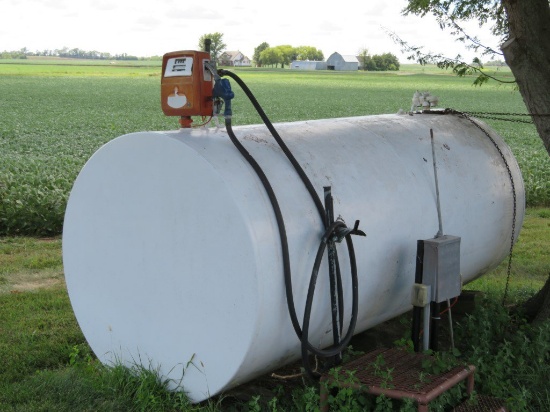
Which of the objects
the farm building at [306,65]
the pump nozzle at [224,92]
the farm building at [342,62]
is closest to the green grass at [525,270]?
the pump nozzle at [224,92]

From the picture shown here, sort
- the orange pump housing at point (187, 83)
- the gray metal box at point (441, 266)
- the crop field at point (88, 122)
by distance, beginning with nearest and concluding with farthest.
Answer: the orange pump housing at point (187, 83)
the gray metal box at point (441, 266)
the crop field at point (88, 122)

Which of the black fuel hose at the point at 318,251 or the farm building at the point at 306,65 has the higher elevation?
the black fuel hose at the point at 318,251

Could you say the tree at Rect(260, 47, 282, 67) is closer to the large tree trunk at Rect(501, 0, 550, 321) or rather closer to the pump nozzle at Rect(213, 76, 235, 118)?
the large tree trunk at Rect(501, 0, 550, 321)

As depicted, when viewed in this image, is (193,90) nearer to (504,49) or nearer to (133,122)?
(504,49)

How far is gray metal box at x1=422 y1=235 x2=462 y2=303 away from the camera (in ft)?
13.5

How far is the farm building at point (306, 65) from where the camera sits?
4550 inches

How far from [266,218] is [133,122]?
2741 centimetres

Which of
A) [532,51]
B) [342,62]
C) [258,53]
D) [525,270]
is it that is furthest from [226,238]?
[342,62]

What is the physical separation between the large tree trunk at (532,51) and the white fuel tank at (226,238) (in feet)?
3.31

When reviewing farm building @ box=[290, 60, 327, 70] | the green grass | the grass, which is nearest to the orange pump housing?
the grass

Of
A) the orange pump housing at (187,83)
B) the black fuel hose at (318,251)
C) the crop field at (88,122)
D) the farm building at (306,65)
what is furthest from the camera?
the farm building at (306,65)

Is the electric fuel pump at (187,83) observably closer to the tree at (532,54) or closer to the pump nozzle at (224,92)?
the pump nozzle at (224,92)

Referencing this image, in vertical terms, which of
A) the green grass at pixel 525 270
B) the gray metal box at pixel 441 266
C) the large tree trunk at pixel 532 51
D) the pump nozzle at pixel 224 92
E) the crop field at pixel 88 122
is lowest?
the crop field at pixel 88 122

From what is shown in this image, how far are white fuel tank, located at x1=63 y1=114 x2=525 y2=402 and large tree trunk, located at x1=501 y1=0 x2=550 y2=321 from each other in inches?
39.7
